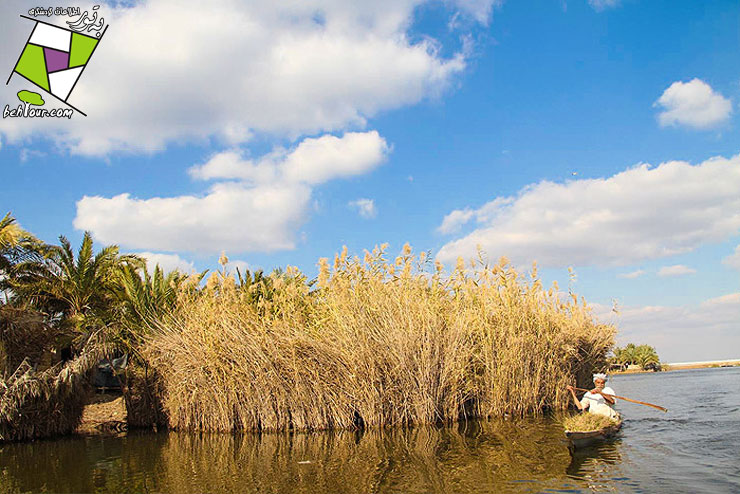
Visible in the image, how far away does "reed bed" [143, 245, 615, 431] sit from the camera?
56.6 ft

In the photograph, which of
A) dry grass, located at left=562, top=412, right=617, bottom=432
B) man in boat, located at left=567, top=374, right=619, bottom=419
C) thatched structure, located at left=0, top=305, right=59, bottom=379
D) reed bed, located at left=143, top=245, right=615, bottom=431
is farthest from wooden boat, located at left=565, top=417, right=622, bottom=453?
thatched structure, located at left=0, top=305, right=59, bottom=379

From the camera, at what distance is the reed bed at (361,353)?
56.6 ft

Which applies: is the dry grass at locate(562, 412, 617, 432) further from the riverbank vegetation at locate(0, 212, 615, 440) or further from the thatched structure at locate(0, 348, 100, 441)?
the thatched structure at locate(0, 348, 100, 441)

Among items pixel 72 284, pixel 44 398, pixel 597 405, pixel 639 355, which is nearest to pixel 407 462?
pixel 597 405

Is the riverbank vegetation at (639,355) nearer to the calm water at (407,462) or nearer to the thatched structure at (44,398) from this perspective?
the calm water at (407,462)

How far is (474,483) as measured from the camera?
10352 millimetres

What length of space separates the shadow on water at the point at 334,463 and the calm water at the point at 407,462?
0.10ft

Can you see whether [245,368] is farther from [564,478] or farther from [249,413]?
[564,478]

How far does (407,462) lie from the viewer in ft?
40.5

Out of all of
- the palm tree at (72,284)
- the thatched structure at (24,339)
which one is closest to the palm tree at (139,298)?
the palm tree at (72,284)

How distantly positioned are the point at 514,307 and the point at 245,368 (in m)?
10.4

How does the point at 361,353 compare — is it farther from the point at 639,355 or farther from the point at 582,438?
the point at 639,355

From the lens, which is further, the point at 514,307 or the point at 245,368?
the point at 514,307

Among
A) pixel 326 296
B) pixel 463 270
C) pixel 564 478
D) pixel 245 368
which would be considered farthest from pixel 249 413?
pixel 564 478
